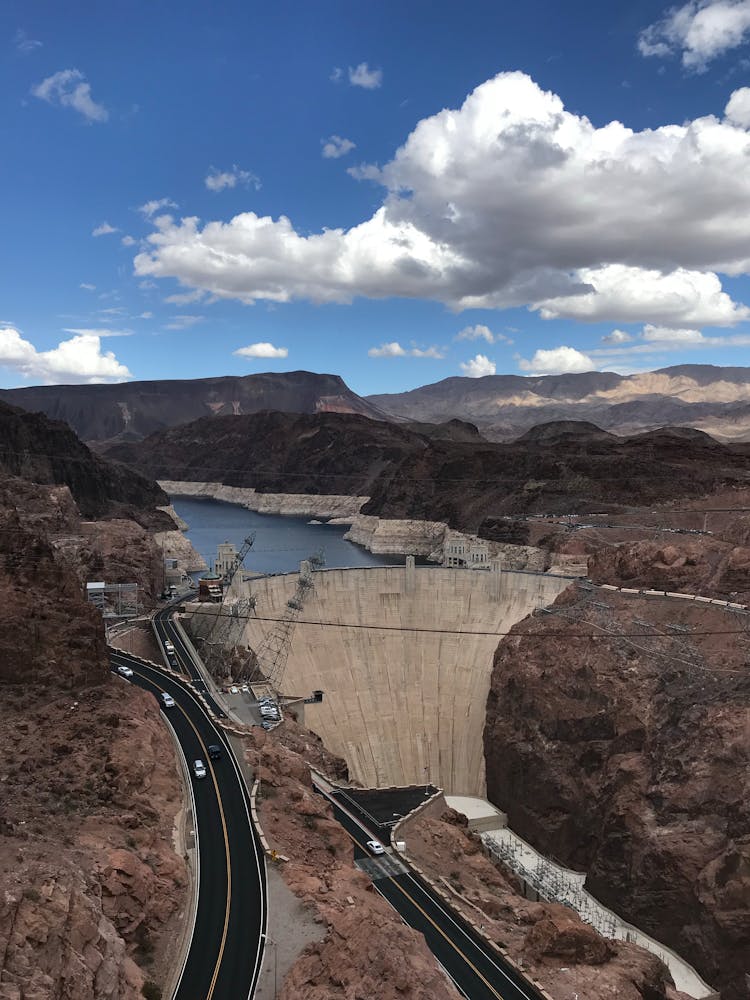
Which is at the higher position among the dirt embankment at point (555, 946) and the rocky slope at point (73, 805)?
the rocky slope at point (73, 805)

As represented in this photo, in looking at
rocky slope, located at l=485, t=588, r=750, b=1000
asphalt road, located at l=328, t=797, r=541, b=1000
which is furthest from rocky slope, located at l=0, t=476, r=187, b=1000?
rocky slope, located at l=485, t=588, r=750, b=1000

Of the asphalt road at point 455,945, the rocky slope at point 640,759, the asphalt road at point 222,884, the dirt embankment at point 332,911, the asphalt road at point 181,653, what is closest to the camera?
the dirt embankment at point 332,911

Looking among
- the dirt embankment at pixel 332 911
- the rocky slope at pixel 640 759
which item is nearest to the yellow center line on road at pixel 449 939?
the dirt embankment at pixel 332 911

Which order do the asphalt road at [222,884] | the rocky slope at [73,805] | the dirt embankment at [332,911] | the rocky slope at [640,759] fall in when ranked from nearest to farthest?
the rocky slope at [73,805] < the dirt embankment at [332,911] < the asphalt road at [222,884] < the rocky slope at [640,759]

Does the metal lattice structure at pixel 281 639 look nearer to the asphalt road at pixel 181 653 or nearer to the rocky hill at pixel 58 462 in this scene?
the asphalt road at pixel 181 653

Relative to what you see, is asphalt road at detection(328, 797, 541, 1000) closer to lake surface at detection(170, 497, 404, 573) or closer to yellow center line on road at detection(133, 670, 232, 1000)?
yellow center line on road at detection(133, 670, 232, 1000)

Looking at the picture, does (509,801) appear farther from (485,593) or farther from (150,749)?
(150,749)

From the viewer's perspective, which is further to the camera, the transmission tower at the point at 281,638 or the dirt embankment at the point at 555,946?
the transmission tower at the point at 281,638

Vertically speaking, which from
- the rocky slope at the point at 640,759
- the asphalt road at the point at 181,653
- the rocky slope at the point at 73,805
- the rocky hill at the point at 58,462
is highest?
the rocky hill at the point at 58,462
